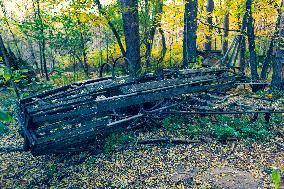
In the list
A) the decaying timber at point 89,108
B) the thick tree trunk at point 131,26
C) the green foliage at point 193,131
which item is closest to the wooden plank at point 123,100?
the decaying timber at point 89,108

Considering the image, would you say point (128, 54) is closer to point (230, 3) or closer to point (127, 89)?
point (127, 89)

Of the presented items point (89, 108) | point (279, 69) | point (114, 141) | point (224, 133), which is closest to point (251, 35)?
point (279, 69)

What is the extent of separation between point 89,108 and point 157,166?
1924mm

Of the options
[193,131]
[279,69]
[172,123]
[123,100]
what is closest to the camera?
[123,100]

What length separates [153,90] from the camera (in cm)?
628

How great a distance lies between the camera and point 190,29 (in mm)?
12883

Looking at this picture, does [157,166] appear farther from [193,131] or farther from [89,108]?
[89,108]

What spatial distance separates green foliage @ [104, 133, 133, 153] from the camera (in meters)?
6.39

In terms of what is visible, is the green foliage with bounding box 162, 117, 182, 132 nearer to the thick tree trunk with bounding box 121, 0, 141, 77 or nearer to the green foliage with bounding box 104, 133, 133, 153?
the green foliage with bounding box 104, 133, 133, 153

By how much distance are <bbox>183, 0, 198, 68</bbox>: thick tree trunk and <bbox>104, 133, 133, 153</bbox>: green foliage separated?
21.3 feet

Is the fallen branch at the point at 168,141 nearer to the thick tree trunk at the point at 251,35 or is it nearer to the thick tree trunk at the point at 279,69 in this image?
the thick tree trunk at the point at 251,35

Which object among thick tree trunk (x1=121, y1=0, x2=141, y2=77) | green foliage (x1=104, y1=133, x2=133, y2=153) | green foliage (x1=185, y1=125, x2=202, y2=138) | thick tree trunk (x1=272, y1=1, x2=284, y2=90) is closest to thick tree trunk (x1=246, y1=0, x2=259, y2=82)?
thick tree trunk (x1=272, y1=1, x2=284, y2=90)

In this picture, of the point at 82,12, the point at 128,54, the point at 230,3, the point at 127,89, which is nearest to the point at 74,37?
the point at 82,12

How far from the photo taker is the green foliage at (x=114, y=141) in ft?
21.0
